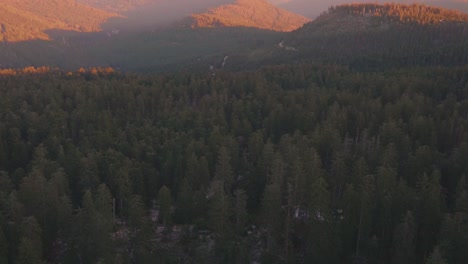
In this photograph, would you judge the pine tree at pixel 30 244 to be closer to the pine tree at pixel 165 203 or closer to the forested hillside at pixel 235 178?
the forested hillside at pixel 235 178

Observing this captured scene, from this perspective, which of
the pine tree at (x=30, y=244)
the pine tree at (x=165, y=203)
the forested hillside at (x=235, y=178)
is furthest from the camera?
the pine tree at (x=165, y=203)

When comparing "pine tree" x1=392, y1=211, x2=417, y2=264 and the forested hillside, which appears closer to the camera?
"pine tree" x1=392, y1=211, x2=417, y2=264

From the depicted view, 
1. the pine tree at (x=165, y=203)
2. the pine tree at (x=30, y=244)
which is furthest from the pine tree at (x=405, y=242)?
the pine tree at (x=30, y=244)

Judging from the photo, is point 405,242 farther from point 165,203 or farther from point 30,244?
point 30,244

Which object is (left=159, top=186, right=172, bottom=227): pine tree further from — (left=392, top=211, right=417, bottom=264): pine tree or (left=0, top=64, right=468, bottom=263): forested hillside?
(left=392, top=211, right=417, bottom=264): pine tree

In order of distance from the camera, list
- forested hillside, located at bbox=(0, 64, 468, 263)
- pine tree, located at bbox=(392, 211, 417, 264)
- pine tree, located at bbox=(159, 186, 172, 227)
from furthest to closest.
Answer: pine tree, located at bbox=(159, 186, 172, 227)
forested hillside, located at bbox=(0, 64, 468, 263)
pine tree, located at bbox=(392, 211, 417, 264)

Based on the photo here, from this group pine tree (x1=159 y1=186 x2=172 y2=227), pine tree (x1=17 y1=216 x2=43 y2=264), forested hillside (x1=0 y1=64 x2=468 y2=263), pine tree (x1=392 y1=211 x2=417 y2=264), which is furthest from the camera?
pine tree (x1=159 y1=186 x2=172 y2=227)

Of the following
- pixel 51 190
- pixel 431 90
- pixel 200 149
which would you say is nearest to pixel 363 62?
pixel 431 90

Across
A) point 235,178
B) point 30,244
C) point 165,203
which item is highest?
point 30,244

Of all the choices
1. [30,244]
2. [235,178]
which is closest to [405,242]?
[235,178]

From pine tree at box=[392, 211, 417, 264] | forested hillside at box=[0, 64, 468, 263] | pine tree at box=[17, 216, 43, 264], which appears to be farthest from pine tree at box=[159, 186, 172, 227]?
pine tree at box=[392, 211, 417, 264]
